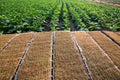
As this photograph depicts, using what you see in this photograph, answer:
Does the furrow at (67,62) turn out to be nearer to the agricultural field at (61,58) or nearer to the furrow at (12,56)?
the agricultural field at (61,58)

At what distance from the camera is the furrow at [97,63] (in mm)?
2414

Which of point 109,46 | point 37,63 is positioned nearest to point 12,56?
point 37,63

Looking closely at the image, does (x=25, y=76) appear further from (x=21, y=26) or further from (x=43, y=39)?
(x=21, y=26)

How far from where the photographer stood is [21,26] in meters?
7.54

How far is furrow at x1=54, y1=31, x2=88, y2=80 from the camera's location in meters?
2.41

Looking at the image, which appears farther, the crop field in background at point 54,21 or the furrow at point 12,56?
the crop field in background at point 54,21

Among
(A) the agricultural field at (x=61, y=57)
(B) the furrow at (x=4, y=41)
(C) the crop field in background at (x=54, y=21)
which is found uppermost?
(A) the agricultural field at (x=61, y=57)

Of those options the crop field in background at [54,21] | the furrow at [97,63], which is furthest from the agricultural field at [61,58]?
the crop field in background at [54,21]

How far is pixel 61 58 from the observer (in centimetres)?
295

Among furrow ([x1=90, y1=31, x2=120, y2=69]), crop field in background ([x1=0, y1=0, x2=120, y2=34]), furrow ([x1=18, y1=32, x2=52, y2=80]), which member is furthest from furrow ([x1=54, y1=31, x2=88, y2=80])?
crop field in background ([x1=0, y1=0, x2=120, y2=34])

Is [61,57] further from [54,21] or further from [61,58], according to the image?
[54,21]

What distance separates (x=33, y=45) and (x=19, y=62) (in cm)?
81

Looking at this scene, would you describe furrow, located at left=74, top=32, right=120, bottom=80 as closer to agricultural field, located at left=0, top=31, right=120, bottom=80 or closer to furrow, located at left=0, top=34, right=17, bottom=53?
agricultural field, located at left=0, top=31, right=120, bottom=80

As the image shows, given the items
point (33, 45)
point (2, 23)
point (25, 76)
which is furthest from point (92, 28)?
point (25, 76)
